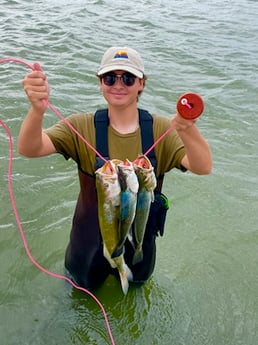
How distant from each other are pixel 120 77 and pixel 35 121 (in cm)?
66

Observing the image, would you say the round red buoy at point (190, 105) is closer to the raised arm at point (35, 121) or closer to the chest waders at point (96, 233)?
Result: the chest waders at point (96, 233)

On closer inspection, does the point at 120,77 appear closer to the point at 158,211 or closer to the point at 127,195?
the point at 127,195

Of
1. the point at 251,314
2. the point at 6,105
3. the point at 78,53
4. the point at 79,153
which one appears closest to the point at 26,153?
the point at 79,153

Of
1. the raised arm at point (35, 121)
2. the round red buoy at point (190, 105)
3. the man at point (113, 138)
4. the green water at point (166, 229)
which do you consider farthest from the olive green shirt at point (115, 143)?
the green water at point (166, 229)

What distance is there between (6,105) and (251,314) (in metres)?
5.80

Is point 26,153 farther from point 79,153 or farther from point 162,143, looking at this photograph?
point 162,143

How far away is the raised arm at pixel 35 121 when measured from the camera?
2598 millimetres

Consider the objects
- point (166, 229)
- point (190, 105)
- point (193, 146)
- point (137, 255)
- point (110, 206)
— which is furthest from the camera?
point (166, 229)

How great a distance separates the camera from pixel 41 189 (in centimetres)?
606

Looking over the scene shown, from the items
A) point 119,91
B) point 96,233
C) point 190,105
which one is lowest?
point 96,233

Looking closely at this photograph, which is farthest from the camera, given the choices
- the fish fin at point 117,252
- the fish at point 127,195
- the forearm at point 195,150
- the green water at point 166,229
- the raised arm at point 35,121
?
the green water at point 166,229

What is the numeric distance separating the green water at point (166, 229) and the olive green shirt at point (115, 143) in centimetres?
178

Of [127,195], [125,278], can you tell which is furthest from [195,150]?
[125,278]

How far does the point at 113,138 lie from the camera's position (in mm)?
3154
